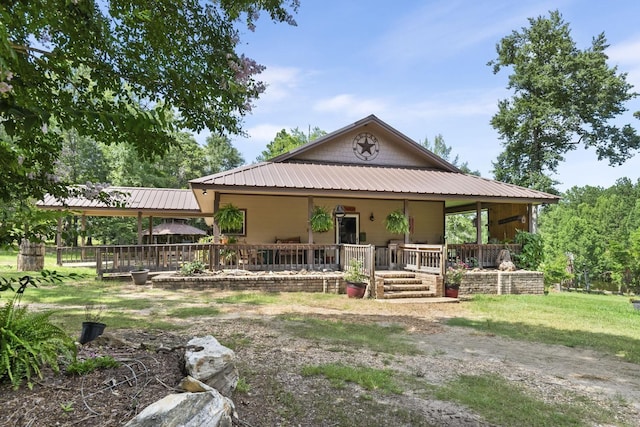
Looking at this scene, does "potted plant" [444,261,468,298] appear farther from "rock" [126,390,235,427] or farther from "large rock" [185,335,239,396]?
"rock" [126,390,235,427]

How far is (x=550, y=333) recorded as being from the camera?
7215mm

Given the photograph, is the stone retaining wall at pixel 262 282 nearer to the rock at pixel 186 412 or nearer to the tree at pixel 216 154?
the rock at pixel 186 412

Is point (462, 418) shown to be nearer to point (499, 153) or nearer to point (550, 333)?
point (550, 333)

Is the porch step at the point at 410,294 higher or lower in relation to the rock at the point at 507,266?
lower

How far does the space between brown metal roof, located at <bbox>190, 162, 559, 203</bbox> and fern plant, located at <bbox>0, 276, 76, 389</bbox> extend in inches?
320

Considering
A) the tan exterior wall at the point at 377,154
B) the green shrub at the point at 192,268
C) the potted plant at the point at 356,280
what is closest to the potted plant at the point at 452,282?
the potted plant at the point at 356,280

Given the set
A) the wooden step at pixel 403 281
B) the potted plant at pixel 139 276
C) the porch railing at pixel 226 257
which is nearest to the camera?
the wooden step at pixel 403 281

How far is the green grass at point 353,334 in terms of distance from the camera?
5.80 metres

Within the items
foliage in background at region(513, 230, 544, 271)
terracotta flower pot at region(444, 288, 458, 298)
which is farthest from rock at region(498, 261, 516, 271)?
terracotta flower pot at region(444, 288, 458, 298)

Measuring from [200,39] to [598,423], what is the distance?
230 inches

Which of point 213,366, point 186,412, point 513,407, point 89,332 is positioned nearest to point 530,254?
point 513,407

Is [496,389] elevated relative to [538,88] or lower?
lower

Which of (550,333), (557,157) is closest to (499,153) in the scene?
(557,157)

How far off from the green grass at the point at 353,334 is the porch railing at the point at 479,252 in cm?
695
